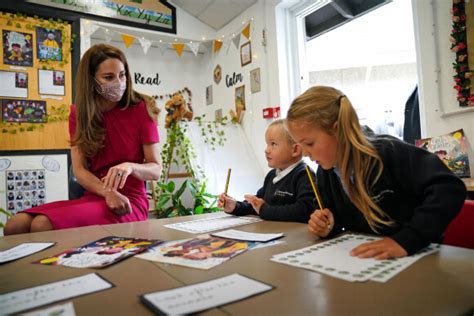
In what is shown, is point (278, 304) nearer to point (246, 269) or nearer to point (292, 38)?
point (246, 269)

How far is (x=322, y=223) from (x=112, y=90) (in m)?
1.08

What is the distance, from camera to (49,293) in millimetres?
489

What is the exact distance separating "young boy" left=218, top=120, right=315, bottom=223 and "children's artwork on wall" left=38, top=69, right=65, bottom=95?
8.16 ft

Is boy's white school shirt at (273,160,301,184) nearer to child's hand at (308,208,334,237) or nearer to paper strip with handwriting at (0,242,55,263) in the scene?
child's hand at (308,208,334,237)

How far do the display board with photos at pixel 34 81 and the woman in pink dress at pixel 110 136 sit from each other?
1888 mm

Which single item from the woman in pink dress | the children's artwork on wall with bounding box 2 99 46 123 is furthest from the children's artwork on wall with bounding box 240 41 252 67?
the woman in pink dress

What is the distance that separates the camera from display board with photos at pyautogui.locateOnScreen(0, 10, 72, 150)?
2959 millimetres

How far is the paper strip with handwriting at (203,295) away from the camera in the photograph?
0.41 m

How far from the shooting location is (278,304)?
0.42m

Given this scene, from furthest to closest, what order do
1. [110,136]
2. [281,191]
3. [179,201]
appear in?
1. [179,201]
2. [110,136]
3. [281,191]

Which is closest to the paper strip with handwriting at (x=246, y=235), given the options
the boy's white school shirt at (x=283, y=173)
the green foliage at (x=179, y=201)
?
the boy's white school shirt at (x=283, y=173)

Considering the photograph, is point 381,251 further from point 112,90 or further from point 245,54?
point 245,54

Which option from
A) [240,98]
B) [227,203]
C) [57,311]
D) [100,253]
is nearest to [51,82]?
[240,98]

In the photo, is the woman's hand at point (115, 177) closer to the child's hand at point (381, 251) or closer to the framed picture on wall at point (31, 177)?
the child's hand at point (381, 251)
